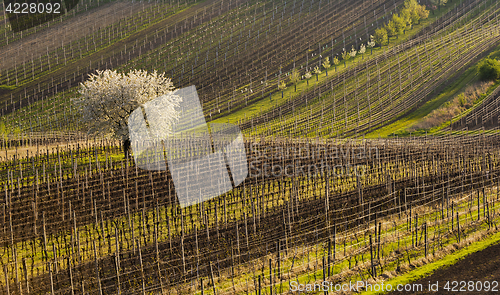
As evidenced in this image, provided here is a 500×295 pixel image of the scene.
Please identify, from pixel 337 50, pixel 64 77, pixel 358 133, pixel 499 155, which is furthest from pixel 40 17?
pixel 499 155

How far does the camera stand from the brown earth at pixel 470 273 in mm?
14680

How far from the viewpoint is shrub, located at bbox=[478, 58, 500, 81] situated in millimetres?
64625

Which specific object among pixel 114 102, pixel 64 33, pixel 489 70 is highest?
pixel 64 33

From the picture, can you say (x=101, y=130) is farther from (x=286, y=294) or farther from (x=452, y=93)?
(x=452, y=93)

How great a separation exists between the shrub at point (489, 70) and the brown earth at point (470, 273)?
2174 inches

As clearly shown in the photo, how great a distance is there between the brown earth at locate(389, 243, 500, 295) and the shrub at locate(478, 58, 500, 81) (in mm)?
55211

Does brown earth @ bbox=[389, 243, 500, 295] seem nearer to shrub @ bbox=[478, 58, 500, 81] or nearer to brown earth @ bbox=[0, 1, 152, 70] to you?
shrub @ bbox=[478, 58, 500, 81]

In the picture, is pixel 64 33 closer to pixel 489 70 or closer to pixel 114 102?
pixel 114 102

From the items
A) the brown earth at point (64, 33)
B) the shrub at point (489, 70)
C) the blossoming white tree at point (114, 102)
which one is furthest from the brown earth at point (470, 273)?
the brown earth at point (64, 33)

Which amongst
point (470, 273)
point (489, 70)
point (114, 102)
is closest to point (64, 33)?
point (114, 102)

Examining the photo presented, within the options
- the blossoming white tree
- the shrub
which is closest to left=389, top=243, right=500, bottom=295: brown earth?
the blossoming white tree

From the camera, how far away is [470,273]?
15.8 meters

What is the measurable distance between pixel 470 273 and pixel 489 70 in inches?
2273

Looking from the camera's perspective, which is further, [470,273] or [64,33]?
[64,33]
